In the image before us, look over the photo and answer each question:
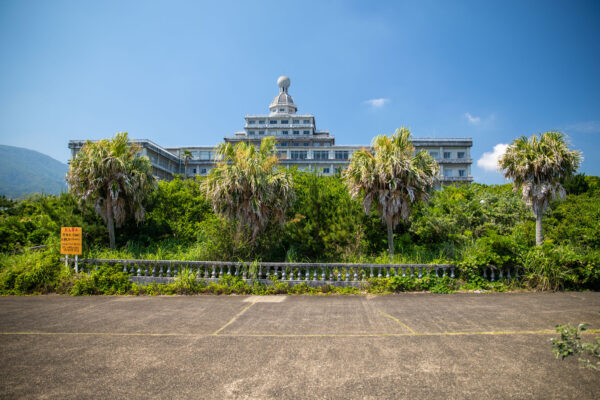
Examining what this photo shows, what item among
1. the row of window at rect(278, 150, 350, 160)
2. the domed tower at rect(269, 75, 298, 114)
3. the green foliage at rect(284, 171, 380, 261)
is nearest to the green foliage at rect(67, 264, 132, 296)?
the green foliage at rect(284, 171, 380, 261)

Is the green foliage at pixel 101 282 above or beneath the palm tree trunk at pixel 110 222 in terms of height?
beneath

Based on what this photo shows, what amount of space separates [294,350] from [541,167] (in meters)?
12.7

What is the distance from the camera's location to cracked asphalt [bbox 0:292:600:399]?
3.68 metres

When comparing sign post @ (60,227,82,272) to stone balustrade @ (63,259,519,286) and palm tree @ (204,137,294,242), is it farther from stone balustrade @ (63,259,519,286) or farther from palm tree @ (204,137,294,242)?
palm tree @ (204,137,294,242)

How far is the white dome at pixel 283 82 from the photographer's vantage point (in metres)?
94.0

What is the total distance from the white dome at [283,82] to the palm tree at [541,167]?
Answer: 296 ft

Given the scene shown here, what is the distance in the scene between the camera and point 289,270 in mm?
10203

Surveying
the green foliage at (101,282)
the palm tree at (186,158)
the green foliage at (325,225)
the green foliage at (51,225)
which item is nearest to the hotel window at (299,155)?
the palm tree at (186,158)

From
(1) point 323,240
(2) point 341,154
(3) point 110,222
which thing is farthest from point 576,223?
(2) point 341,154

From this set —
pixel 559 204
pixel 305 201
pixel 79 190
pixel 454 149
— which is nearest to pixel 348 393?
pixel 305 201

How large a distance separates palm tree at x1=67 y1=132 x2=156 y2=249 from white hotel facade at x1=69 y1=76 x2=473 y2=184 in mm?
48586

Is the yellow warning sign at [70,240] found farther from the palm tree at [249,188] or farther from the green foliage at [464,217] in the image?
the green foliage at [464,217]

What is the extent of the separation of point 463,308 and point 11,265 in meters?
14.2

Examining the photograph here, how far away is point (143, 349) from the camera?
495cm
